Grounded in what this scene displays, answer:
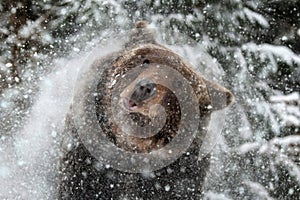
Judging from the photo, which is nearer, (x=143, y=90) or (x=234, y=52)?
(x=143, y=90)

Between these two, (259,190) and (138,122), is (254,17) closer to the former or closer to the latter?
(259,190)

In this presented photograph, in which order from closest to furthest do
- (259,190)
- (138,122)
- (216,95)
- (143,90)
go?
(143,90)
(138,122)
(216,95)
(259,190)

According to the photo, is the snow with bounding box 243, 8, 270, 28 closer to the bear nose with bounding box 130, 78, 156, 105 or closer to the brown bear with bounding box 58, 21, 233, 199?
the brown bear with bounding box 58, 21, 233, 199

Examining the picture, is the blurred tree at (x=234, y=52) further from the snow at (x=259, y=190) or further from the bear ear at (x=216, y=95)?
the bear ear at (x=216, y=95)

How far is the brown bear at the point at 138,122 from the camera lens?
509 cm

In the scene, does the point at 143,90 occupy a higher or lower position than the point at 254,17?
higher

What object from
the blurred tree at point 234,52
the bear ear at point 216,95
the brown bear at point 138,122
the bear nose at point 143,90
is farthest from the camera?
the blurred tree at point 234,52

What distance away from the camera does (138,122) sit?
5.10 meters

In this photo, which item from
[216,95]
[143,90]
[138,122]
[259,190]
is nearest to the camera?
[143,90]

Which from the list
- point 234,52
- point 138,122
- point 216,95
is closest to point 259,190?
point 234,52

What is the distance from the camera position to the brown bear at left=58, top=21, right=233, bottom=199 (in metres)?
5.09

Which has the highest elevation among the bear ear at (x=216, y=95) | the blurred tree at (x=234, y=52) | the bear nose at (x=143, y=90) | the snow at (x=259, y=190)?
the bear nose at (x=143, y=90)

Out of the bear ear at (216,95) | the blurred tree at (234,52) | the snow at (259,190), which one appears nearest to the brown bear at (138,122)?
the bear ear at (216,95)

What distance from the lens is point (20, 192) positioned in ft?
20.3
